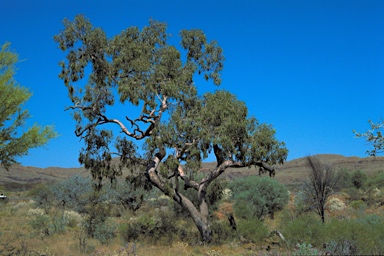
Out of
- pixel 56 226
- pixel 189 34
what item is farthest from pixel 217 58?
pixel 56 226

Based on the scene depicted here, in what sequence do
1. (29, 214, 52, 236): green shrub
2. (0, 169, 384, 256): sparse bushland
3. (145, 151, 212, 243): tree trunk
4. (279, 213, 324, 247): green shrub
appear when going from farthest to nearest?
1. (29, 214, 52, 236): green shrub
2. (145, 151, 212, 243): tree trunk
3. (279, 213, 324, 247): green shrub
4. (0, 169, 384, 256): sparse bushland

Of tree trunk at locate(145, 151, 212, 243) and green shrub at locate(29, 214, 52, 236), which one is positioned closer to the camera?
tree trunk at locate(145, 151, 212, 243)

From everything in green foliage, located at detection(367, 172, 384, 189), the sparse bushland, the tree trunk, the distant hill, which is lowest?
the sparse bushland

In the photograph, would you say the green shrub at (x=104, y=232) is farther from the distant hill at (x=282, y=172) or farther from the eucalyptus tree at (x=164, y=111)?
the distant hill at (x=282, y=172)

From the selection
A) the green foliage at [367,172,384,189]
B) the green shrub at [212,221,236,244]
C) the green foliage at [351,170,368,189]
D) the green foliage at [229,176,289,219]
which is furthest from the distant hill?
the green shrub at [212,221,236,244]

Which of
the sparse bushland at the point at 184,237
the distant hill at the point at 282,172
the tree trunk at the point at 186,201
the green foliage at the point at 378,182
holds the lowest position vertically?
the sparse bushland at the point at 184,237

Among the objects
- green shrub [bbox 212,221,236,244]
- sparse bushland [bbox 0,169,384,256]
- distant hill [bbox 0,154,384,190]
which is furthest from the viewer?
distant hill [bbox 0,154,384,190]

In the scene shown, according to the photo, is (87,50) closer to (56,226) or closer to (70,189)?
(56,226)

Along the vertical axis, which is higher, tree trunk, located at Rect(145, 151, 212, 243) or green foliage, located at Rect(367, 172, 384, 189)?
green foliage, located at Rect(367, 172, 384, 189)

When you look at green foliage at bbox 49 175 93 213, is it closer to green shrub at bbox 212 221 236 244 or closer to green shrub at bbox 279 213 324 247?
green shrub at bbox 212 221 236 244

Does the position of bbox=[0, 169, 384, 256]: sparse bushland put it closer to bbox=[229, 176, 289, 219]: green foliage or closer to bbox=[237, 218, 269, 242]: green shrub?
bbox=[237, 218, 269, 242]: green shrub

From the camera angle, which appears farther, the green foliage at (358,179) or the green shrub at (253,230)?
the green foliage at (358,179)

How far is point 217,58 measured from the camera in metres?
21.4

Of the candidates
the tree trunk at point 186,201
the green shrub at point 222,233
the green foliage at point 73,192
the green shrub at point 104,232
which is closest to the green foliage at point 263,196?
the green shrub at point 222,233
